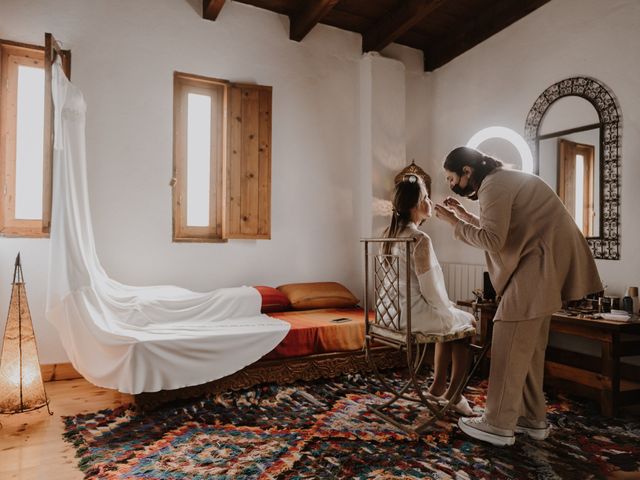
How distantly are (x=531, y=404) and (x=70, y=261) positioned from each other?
2.62m

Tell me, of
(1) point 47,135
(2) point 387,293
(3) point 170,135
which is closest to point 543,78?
(2) point 387,293

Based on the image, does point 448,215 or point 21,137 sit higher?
point 21,137

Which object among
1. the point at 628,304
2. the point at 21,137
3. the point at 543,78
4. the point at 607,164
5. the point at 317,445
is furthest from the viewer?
the point at 543,78

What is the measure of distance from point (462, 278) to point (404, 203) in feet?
6.73

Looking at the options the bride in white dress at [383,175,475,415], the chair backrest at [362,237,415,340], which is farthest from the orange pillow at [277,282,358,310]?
the bride in white dress at [383,175,475,415]

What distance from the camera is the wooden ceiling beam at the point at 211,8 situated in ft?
12.3

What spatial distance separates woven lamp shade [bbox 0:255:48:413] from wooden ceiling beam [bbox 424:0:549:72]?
165 inches

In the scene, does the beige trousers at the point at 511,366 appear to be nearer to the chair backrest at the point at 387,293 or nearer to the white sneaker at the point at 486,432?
the white sneaker at the point at 486,432

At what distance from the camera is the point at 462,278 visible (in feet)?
14.6

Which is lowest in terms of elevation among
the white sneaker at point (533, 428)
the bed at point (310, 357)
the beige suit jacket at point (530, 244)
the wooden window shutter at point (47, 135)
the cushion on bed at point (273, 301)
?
the white sneaker at point (533, 428)

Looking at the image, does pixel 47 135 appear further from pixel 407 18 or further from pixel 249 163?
Answer: pixel 407 18

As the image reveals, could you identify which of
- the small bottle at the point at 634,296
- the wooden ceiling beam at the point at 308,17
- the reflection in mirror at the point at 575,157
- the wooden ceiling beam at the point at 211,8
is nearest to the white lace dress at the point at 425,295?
the small bottle at the point at 634,296

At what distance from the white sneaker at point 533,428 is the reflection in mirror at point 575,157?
1.57m

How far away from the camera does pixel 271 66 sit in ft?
14.1
